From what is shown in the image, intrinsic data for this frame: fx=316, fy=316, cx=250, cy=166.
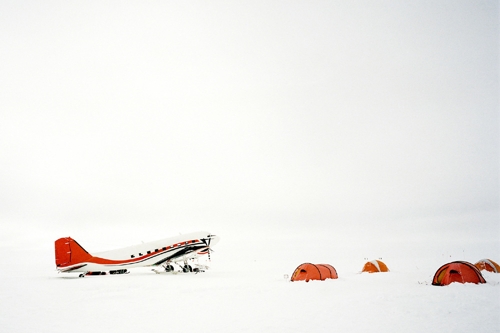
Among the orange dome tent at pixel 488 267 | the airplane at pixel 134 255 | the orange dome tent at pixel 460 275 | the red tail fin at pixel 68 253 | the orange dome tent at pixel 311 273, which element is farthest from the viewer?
the airplane at pixel 134 255

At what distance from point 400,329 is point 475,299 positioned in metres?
6.73

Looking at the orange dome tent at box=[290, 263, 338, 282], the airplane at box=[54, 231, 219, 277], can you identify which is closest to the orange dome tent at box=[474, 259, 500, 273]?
the orange dome tent at box=[290, 263, 338, 282]

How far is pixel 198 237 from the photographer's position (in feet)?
125

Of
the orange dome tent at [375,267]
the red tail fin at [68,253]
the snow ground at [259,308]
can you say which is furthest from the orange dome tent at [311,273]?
the red tail fin at [68,253]

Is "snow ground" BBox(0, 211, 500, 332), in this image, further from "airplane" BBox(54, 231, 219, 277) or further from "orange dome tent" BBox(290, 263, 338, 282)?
"airplane" BBox(54, 231, 219, 277)

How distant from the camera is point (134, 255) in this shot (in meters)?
36.1

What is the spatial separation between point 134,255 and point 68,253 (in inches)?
262

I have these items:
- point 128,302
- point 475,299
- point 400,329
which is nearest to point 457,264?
point 475,299

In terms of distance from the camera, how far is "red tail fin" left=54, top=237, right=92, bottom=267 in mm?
33500

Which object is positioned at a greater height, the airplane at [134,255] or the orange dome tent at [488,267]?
the airplane at [134,255]

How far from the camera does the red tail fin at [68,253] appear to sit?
33500 mm

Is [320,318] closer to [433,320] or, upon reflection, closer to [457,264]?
[433,320]

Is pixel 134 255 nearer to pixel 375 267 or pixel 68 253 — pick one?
pixel 68 253

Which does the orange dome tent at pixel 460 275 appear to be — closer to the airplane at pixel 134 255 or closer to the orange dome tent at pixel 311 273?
the orange dome tent at pixel 311 273
